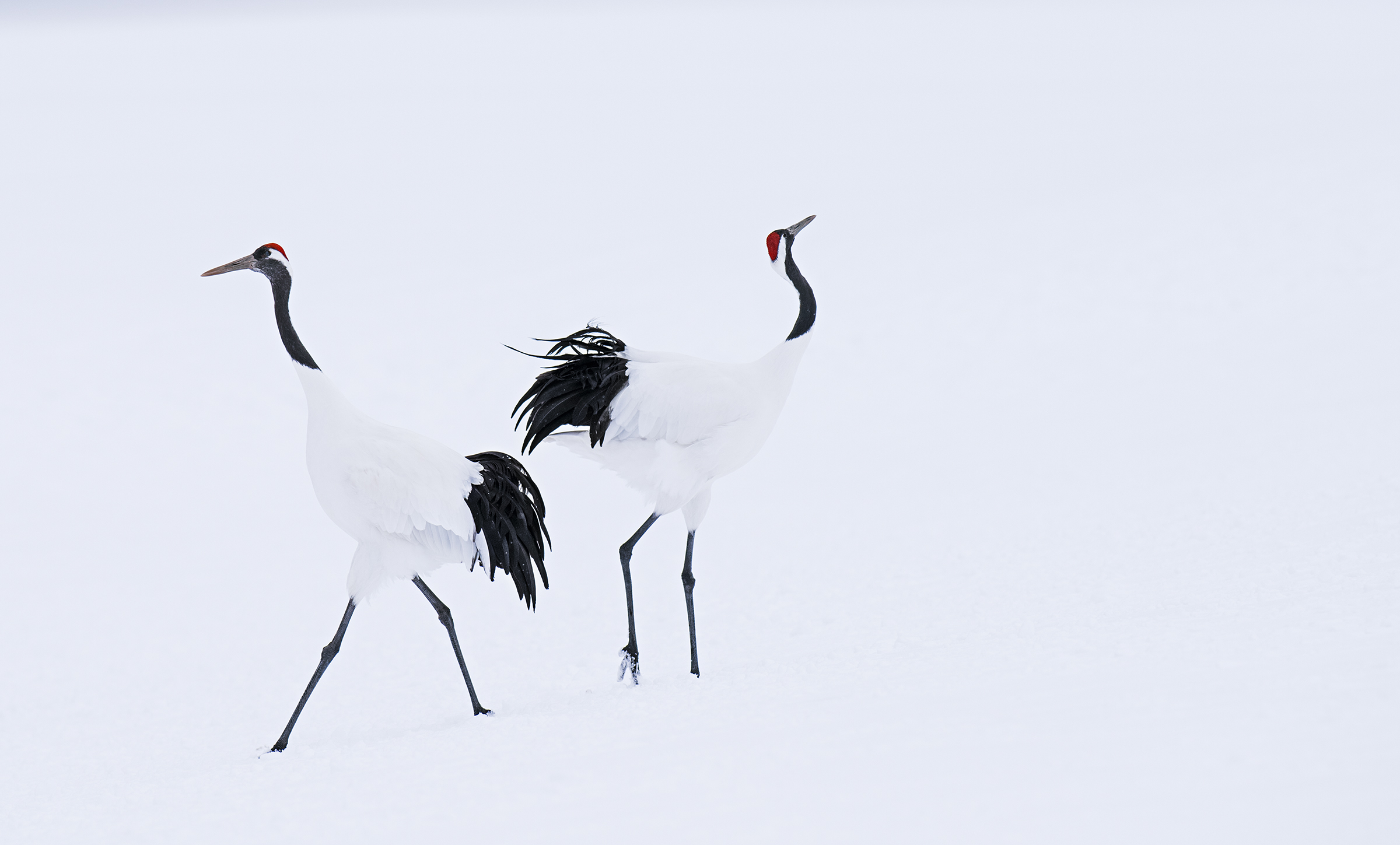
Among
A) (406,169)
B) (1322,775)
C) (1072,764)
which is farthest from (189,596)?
(406,169)

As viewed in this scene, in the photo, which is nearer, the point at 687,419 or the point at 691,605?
the point at 687,419

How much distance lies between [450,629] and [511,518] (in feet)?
1.82

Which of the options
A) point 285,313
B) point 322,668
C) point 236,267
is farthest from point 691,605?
point 236,267

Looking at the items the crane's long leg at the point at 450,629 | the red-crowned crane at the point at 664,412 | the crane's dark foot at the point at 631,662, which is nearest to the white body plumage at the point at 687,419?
the red-crowned crane at the point at 664,412

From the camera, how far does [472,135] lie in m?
27.7

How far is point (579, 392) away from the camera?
17.7 feet

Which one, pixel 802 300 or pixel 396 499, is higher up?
pixel 802 300

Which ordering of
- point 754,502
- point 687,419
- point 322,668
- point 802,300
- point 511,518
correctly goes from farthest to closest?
1. point 754,502
2. point 802,300
3. point 687,419
4. point 511,518
5. point 322,668

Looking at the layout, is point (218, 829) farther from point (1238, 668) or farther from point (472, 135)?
point (472, 135)

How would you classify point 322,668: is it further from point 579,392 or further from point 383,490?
point 579,392

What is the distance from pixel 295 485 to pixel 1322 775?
33.8ft

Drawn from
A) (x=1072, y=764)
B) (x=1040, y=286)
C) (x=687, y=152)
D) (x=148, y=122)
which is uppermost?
(x=148, y=122)

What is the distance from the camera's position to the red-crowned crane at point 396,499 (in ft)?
15.4

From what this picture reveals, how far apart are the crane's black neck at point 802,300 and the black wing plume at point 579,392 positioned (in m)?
0.82
